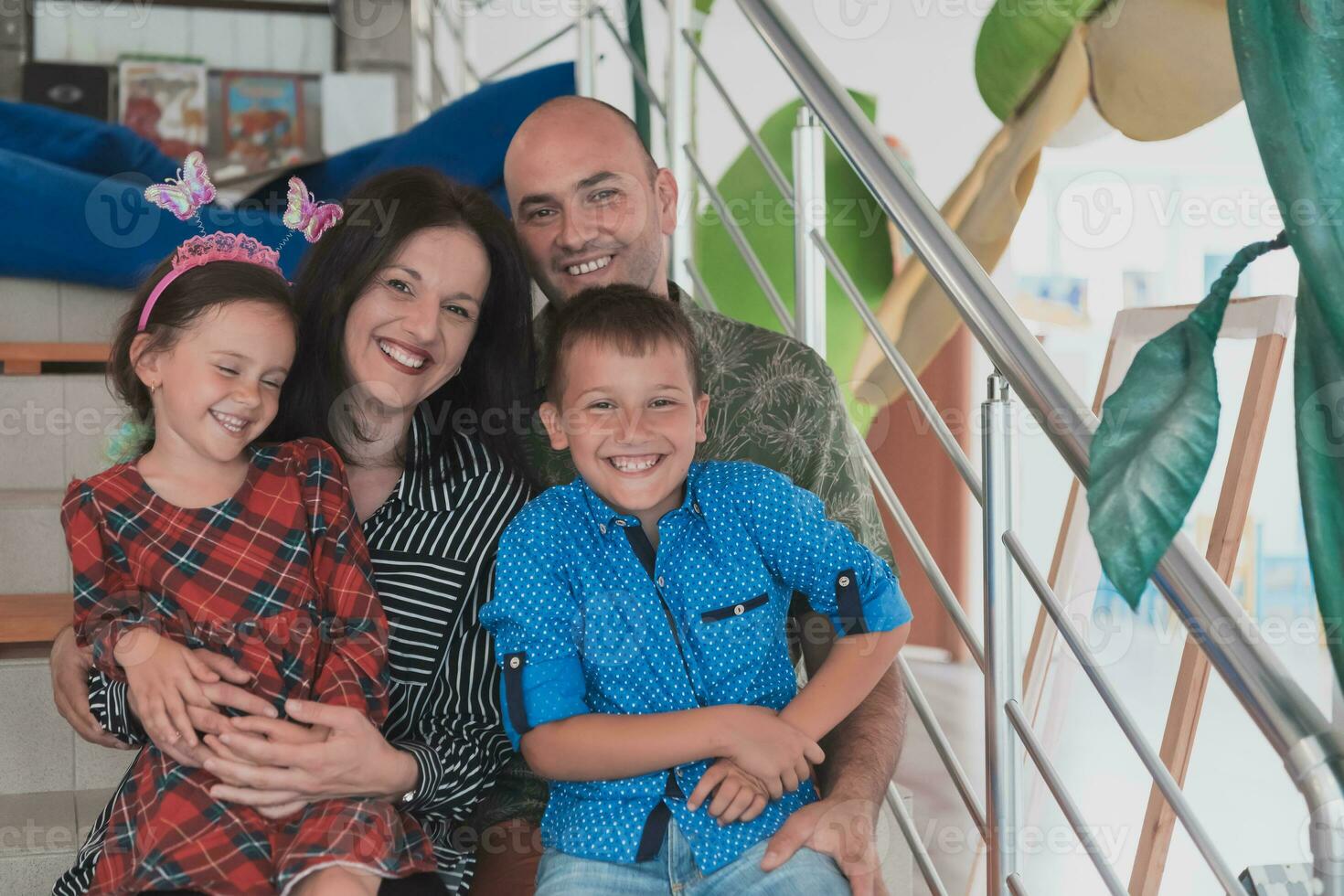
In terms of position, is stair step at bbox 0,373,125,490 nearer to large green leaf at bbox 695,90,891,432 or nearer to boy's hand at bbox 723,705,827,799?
boy's hand at bbox 723,705,827,799

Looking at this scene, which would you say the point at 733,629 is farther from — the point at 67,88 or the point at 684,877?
the point at 67,88

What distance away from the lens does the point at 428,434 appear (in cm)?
138

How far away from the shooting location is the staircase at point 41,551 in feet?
4.48

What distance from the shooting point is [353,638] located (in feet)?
3.85

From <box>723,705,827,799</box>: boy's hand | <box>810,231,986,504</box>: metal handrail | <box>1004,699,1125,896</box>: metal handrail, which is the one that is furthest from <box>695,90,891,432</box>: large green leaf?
<box>723,705,827,799</box>: boy's hand

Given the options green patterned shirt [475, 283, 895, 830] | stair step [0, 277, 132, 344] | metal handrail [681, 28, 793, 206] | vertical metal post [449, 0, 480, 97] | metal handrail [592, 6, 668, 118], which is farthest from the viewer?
vertical metal post [449, 0, 480, 97]

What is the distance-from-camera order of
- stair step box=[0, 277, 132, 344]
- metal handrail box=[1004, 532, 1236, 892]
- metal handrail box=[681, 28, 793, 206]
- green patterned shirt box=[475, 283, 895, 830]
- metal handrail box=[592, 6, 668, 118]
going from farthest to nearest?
1. metal handrail box=[592, 6, 668, 118]
2. stair step box=[0, 277, 132, 344]
3. metal handrail box=[681, 28, 793, 206]
4. green patterned shirt box=[475, 283, 895, 830]
5. metal handrail box=[1004, 532, 1236, 892]

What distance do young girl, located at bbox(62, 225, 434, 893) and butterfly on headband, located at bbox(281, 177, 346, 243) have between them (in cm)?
11

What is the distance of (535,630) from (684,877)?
252mm

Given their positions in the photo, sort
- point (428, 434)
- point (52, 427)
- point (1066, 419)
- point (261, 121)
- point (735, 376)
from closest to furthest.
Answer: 1. point (1066, 419)
2. point (428, 434)
3. point (735, 376)
4. point (52, 427)
5. point (261, 121)

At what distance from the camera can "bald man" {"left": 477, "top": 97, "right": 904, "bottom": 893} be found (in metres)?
1.15

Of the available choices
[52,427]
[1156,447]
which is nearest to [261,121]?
[52,427]

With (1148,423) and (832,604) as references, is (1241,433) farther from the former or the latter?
(1148,423)

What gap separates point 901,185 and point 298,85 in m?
3.89
